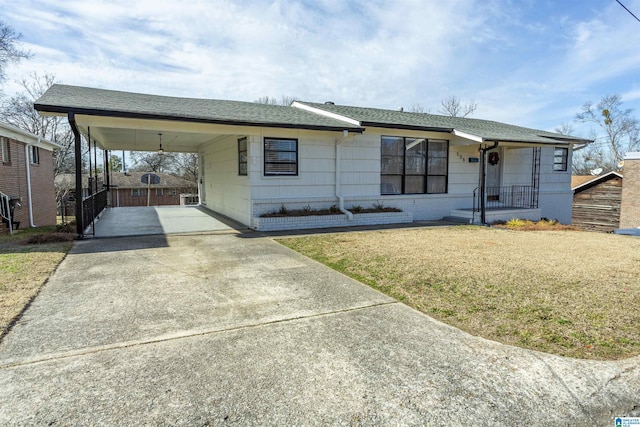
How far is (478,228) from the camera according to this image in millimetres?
10016

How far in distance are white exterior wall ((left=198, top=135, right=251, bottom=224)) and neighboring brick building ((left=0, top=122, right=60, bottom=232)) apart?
5.73 meters

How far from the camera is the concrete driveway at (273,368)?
82.6 inches

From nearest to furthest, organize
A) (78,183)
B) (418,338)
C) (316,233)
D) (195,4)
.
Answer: (418,338)
(78,183)
(195,4)
(316,233)

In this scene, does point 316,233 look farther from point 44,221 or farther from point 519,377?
point 44,221

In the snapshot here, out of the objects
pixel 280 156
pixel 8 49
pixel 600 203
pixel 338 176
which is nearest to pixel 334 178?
pixel 338 176

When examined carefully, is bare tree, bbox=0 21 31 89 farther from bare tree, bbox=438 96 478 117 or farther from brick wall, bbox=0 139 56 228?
bare tree, bbox=438 96 478 117

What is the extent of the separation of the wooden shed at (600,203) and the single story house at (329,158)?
26.4ft

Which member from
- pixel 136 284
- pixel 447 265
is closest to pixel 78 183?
pixel 136 284

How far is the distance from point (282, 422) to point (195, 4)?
8746mm

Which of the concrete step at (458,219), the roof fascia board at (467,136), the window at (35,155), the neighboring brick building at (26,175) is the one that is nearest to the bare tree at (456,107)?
the roof fascia board at (467,136)

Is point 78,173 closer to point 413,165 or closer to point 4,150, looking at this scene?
point 4,150

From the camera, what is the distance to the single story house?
8609mm

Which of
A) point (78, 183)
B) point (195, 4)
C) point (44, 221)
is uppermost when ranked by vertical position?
point (195, 4)

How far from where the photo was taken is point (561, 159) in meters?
14.4
